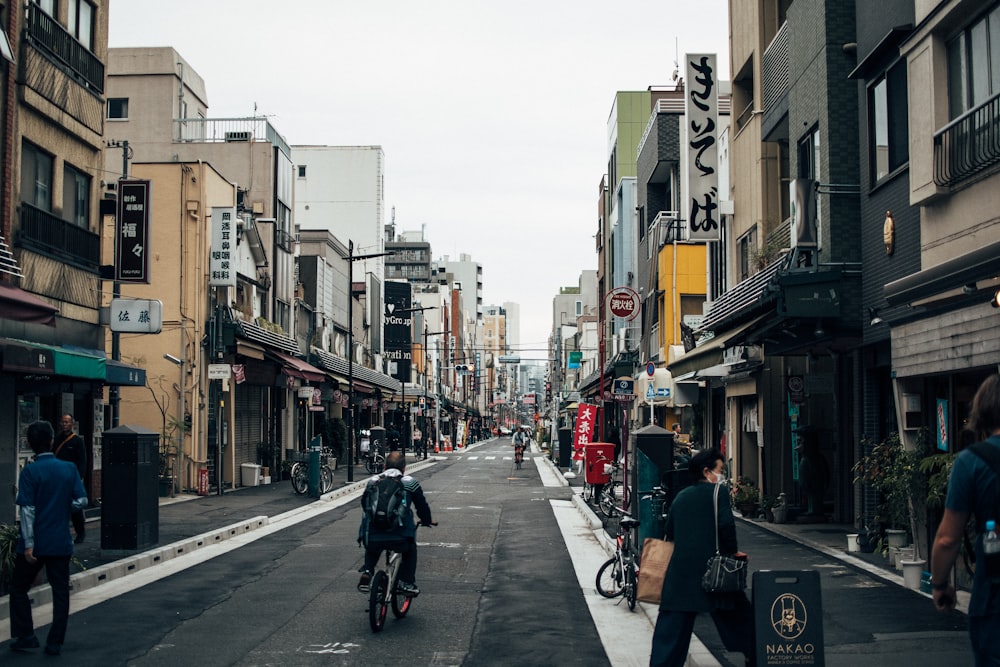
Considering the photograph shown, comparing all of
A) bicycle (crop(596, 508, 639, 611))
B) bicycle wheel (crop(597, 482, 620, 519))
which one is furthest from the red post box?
bicycle (crop(596, 508, 639, 611))

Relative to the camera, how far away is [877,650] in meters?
9.27

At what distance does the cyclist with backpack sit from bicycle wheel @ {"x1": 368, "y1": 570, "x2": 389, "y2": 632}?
27 cm

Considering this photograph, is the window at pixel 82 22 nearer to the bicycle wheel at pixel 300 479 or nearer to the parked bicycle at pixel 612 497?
the bicycle wheel at pixel 300 479

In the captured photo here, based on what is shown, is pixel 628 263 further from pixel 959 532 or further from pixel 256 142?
pixel 959 532

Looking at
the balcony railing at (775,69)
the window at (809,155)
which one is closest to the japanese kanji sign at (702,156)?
the balcony railing at (775,69)

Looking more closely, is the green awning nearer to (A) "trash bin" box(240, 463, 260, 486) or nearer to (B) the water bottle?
(B) the water bottle

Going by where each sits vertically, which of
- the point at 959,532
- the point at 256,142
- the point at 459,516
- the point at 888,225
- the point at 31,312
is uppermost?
the point at 256,142

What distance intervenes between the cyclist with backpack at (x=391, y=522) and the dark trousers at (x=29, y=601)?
2.78 meters

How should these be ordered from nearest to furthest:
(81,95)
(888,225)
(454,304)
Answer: (888,225), (81,95), (454,304)

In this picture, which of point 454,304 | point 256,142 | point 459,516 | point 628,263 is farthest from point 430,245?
point 459,516

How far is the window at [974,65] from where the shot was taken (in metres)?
11.4

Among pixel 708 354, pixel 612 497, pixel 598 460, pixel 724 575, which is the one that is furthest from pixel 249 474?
pixel 724 575

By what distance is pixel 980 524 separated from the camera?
5496mm

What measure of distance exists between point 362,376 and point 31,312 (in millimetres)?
33356
